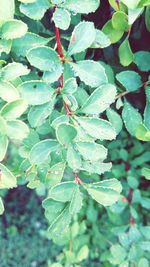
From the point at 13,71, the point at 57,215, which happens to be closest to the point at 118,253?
the point at 57,215

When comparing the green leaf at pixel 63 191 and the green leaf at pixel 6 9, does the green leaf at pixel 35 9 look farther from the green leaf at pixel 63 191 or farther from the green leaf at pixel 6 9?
the green leaf at pixel 63 191

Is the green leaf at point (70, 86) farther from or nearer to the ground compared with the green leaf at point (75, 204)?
farther from the ground

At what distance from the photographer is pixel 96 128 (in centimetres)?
65

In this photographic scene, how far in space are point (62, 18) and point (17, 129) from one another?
0.16m

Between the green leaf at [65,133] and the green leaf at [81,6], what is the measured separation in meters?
0.16

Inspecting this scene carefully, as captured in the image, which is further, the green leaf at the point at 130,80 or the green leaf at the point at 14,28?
the green leaf at the point at 130,80

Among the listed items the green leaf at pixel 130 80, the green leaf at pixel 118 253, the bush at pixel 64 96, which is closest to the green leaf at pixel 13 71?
the bush at pixel 64 96

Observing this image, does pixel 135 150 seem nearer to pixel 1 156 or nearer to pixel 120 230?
pixel 120 230

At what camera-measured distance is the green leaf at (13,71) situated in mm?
618

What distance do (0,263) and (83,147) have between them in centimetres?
166

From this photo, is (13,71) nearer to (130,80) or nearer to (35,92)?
(35,92)

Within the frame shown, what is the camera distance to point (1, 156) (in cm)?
61

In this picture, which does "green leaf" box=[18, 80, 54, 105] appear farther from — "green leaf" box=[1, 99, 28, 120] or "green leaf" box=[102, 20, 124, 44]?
"green leaf" box=[102, 20, 124, 44]

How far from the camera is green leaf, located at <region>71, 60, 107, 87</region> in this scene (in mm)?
662
